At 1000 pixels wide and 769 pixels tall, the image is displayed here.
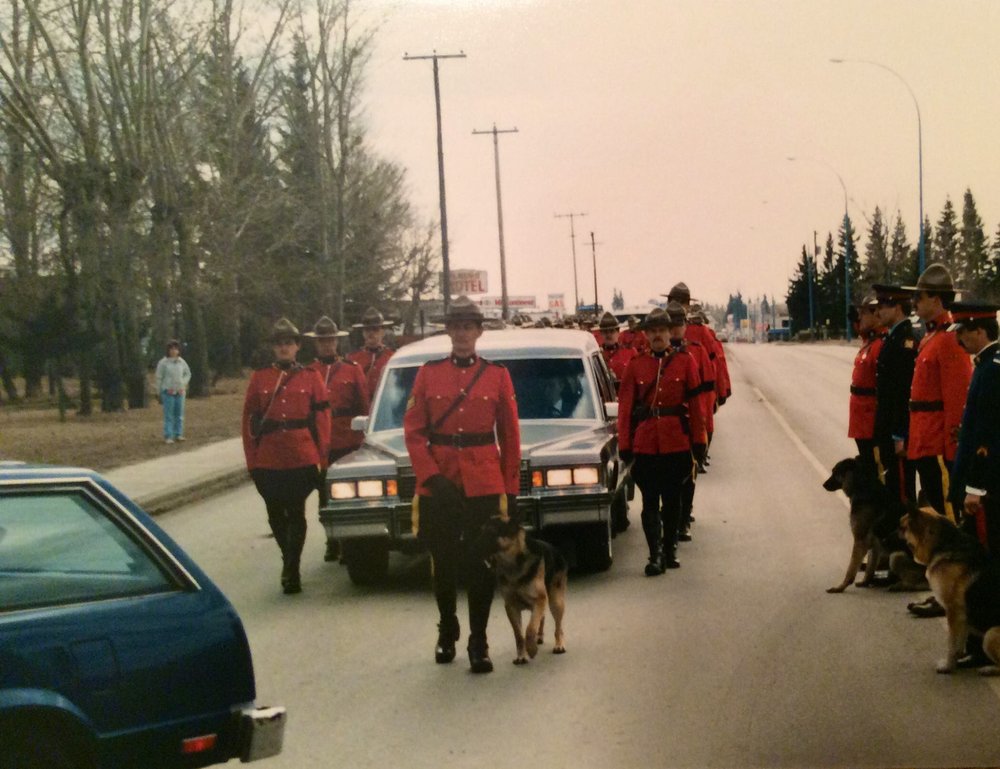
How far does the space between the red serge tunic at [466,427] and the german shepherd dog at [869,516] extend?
2.59 m

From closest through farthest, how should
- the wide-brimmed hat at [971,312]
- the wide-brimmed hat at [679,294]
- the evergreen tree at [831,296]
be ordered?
the wide-brimmed hat at [971,312], the wide-brimmed hat at [679,294], the evergreen tree at [831,296]

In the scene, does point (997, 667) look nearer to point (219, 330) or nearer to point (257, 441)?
point (257, 441)

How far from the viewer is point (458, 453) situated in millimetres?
8664

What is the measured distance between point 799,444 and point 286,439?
43.3 feet

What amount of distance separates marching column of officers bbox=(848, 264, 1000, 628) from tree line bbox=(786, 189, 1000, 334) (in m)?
108

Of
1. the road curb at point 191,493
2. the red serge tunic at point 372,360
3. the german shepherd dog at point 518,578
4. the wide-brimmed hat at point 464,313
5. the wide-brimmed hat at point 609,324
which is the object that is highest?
the wide-brimmed hat at point 464,313

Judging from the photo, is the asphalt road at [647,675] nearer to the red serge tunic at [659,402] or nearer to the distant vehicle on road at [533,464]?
the distant vehicle on road at [533,464]

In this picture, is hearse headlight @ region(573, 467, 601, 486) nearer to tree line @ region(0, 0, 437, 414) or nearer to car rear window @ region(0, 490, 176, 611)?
car rear window @ region(0, 490, 176, 611)

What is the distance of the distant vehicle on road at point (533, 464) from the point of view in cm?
1078

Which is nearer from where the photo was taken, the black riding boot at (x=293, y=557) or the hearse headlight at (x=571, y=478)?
the hearse headlight at (x=571, y=478)

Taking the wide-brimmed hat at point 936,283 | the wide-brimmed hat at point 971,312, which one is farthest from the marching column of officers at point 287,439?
the wide-brimmed hat at point 971,312

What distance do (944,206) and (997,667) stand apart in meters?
152

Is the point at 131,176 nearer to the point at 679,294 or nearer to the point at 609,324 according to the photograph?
the point at 609,324

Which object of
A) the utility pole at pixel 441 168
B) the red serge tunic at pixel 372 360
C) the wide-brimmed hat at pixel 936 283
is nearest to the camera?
the wide-brimmed hat at pixel 936 283
